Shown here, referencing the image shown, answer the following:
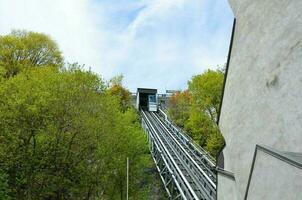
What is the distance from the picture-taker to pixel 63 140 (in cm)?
1844

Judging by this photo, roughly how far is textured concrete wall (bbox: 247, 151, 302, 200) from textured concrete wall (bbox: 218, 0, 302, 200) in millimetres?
460

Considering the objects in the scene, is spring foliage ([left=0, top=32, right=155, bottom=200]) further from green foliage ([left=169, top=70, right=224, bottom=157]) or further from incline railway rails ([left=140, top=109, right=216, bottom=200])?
green foliage ([left=169, top=70, right=224, bottom=157])

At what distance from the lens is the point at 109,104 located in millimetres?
20703

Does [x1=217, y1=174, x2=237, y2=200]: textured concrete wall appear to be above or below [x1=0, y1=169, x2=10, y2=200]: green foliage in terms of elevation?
above

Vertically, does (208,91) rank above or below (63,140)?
above

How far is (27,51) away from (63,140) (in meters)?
26.6

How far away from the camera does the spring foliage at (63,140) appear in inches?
686

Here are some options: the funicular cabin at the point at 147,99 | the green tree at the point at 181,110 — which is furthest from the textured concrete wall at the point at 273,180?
the funicular cabin at the point at 147,99

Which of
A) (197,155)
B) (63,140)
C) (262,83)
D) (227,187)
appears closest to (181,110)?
(197,155)

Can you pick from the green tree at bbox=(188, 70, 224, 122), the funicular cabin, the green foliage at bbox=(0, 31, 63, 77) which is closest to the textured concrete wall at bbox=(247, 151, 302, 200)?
the green tree at bbox=(188, 70, 224, 122)

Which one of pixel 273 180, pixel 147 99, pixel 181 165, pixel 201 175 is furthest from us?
pixel 147 99

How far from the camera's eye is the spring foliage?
17422mm

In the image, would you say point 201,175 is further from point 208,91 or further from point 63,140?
point 208,91

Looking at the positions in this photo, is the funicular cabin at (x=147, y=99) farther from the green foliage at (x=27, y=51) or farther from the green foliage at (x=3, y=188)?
the green foliage at (x=3, y=188)
